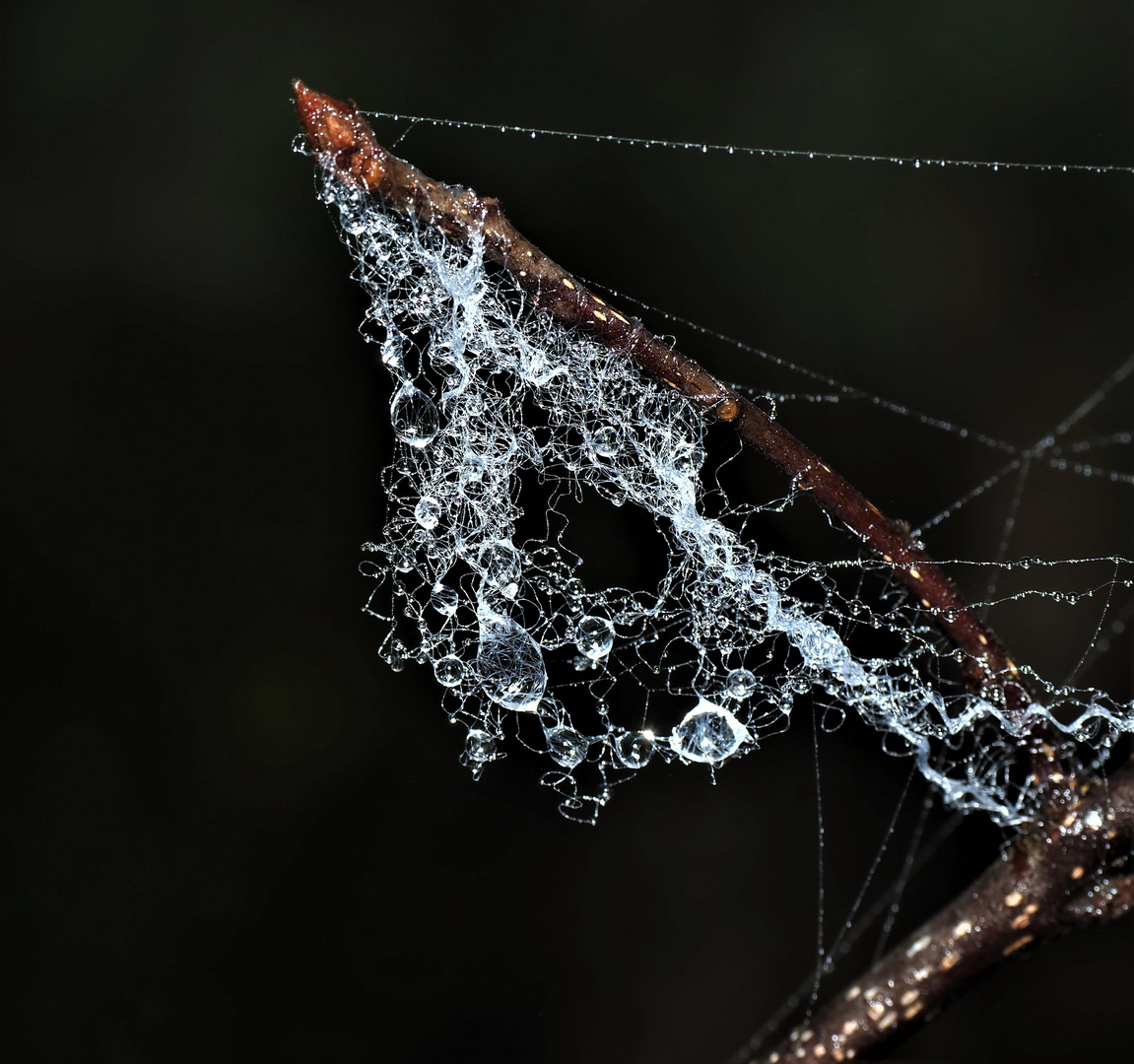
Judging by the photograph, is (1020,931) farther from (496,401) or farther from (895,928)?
(496,401)

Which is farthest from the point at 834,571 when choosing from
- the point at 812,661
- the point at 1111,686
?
the point at 1111,686

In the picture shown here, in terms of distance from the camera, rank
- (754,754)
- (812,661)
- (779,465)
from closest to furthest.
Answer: (779,465) → (812,661) → (754,754)

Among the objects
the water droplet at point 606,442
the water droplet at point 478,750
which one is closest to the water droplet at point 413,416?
the water droplet at point 606,442

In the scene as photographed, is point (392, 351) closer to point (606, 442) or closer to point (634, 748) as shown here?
point (606, 442)

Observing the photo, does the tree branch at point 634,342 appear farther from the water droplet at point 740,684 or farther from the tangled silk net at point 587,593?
the water droplet at point 740,684

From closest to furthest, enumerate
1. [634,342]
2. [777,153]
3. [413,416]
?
[634,342]
[413,416]
[777,153]

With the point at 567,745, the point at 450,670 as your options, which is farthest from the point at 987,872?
the point at 450,670
